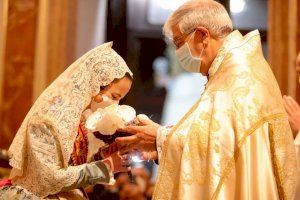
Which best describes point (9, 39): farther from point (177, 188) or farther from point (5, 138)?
point (177, 188)

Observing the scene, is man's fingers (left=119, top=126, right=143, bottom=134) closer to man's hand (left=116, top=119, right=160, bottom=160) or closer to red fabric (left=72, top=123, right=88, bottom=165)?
man's hand (left=116, top=119, right=160, bottom=160)

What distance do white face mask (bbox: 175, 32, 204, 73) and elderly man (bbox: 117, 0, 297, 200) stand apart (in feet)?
0.35

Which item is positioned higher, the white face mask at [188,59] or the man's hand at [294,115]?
the white face mask at [188,59]

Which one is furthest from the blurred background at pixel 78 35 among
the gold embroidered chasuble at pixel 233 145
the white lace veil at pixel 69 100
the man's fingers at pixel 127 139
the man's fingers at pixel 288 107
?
the gold embroidered chasuble at pixel 233 145

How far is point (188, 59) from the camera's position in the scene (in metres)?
2.91

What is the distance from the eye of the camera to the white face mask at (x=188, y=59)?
2900 millimetres

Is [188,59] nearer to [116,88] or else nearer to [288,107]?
[116,88]

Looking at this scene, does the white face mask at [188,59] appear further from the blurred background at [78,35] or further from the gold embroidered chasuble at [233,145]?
the blurred background at [78,35]

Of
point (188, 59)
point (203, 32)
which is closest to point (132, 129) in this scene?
point (188, 59)

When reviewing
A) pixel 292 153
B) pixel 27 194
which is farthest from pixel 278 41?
pixel 27 194

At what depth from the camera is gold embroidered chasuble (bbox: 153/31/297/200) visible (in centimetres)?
249

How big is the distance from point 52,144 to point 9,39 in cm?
284

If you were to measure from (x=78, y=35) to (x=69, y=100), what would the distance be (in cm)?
313

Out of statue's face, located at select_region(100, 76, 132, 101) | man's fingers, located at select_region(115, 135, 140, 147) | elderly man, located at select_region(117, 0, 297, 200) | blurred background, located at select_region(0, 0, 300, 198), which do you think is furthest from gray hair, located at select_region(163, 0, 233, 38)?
blurred background, located at select_region(0, 0, 300, 198)
